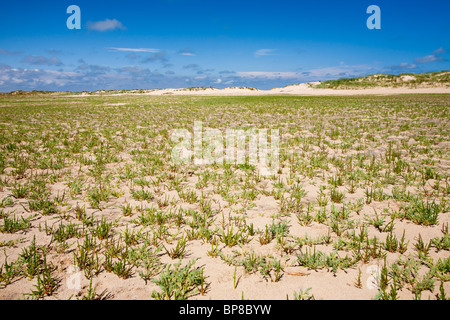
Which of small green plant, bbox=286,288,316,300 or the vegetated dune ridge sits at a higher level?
the vegetated dune ridge

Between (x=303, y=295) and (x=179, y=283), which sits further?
(x=179, y=283)

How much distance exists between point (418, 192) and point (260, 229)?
3.68m

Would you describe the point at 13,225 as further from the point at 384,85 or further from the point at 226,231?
the point at 384,85

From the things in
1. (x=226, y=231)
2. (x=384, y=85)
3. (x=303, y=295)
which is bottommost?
(x=303, y=295)

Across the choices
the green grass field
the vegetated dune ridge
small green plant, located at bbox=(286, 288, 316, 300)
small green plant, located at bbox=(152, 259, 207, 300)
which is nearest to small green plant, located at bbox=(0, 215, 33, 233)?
the green grass field

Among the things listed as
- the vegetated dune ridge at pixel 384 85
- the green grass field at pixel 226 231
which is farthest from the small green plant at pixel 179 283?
the vegetated dune ridge at pixel 384 85

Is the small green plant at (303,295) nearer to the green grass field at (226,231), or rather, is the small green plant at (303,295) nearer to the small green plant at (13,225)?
the green grass field at (226,231)

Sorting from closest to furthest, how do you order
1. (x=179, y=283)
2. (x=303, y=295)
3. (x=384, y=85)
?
(x=303, y=295) → (x=179, y=283) → (x=384, y=85)

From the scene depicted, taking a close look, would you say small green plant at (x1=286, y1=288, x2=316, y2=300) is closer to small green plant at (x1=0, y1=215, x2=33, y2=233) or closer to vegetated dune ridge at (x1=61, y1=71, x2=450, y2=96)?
small green plant at (x1=0, y1=215, x2=33, y2=233)

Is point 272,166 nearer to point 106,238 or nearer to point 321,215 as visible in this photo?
point 321,215

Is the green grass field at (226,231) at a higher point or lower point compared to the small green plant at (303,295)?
higher

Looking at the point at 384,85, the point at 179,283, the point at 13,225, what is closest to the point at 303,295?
the point at 179,283

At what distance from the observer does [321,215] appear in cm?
418
